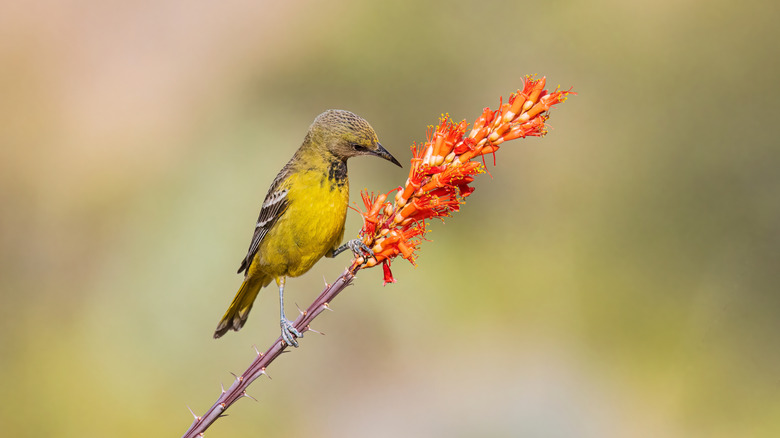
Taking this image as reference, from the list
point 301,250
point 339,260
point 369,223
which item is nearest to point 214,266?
point 339,260

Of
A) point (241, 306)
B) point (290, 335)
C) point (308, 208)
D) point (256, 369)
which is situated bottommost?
point (256, 369)

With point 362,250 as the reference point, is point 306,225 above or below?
above

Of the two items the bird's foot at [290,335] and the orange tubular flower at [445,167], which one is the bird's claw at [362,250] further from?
A: the bird's foot at [290,335]

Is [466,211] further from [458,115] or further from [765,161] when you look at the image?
[765,161]

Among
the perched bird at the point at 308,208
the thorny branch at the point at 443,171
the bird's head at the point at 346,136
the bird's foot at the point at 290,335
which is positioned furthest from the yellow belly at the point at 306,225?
the thorny branch at the point at 443,171

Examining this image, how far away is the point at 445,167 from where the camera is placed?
9.67ft

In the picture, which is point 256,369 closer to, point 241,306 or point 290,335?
point 290,335

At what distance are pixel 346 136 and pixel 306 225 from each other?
1.95 feet

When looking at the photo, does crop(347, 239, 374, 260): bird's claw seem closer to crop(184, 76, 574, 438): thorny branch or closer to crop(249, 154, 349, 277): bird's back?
crop(184, 76, 574, 438): thorny branch

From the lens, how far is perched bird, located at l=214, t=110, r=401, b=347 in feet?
12.1

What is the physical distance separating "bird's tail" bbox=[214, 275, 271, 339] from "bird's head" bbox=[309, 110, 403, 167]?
1034mm

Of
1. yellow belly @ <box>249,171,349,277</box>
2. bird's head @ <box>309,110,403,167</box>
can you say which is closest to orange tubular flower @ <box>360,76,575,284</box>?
bird's head @ <box>309,110,403,167</box>

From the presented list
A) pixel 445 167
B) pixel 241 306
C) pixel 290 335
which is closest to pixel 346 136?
pixel 445 167

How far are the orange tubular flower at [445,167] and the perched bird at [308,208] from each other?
62 cm
